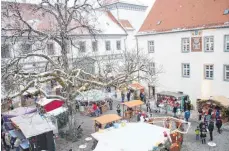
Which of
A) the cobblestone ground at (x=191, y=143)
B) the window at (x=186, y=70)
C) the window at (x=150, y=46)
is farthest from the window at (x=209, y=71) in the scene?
the window at (x=150, y=46)

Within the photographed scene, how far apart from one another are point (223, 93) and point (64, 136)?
564 inches

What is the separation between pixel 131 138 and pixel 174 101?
35.3ft

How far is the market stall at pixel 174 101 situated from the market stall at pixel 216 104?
1.35 meters

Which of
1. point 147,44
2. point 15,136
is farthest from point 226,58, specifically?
point 15,136

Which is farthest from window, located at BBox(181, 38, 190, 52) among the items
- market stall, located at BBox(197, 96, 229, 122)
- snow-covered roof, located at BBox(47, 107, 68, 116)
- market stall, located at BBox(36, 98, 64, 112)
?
market stall, located at BBox(36, 98, 64, 112)

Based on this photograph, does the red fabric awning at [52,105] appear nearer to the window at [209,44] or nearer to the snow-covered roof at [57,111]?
the snow-covered roof at [57,111]

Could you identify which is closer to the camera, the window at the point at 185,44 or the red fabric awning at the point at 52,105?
the red fabric awning at the point at 52,105

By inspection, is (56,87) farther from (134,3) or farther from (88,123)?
(134,3)

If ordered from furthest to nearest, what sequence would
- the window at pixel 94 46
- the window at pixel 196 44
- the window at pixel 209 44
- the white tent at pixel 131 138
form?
the window at pixel 94 46
the window at pixel 196 44
the window at pixel 209 44
the white tent at pixel 131 138

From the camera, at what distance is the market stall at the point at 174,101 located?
20.9 metres

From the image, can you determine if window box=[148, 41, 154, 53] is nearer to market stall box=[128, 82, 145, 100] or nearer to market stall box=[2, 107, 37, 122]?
market stall box=[128, 82, 145, 100]

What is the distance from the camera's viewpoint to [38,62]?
25.1 metres

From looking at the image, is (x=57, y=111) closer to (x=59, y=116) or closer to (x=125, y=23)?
(x=59, y=116)

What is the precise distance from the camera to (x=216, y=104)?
18.7m
